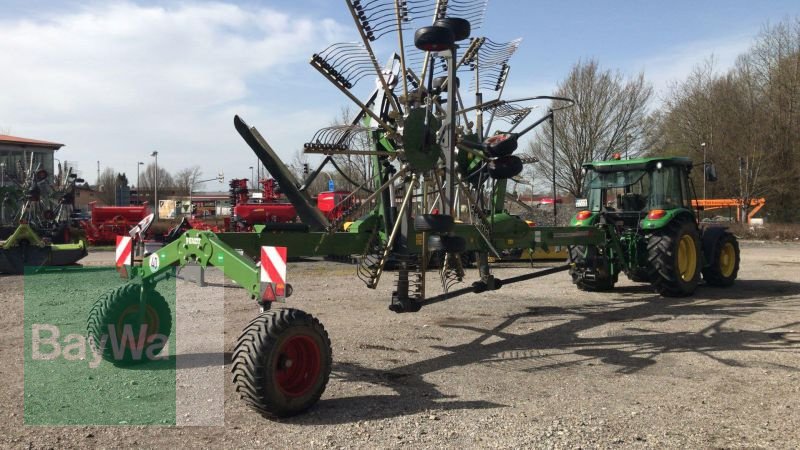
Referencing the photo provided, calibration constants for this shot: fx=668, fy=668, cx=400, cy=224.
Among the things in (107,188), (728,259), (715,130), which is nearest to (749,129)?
(715,130)

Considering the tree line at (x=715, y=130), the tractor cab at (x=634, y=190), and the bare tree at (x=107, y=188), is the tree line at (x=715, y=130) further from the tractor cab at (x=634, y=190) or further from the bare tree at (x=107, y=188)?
the bare tree at (x=107, y=188)

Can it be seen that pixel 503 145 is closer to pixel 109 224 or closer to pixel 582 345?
pixel 582 345

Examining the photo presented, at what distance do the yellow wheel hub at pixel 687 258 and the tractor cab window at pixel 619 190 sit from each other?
0.90m

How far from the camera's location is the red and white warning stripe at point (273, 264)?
4.77m

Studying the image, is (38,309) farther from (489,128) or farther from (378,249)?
(489,128)

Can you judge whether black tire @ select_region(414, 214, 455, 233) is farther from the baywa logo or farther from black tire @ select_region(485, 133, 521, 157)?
the baywa logo

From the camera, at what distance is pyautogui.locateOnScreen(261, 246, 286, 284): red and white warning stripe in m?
4.77

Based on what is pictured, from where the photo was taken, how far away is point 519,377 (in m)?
5.87

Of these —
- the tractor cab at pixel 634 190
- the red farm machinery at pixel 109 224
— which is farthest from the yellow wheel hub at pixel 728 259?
the red farm machinery at pixel 109 224

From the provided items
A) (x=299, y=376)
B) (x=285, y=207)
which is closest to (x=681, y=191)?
(x=299, y=376)

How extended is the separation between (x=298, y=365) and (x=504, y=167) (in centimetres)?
315

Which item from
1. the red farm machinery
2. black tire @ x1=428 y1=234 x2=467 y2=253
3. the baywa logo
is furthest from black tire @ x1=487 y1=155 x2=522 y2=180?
the red farm machinery

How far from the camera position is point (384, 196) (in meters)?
7.07

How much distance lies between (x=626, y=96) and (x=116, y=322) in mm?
36232
